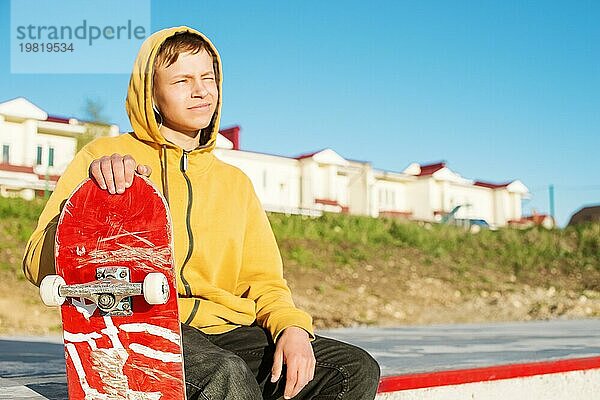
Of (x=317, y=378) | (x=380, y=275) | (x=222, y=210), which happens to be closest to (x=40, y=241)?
(x=222, y=210)

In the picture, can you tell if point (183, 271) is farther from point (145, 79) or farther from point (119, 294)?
point (145, 79)

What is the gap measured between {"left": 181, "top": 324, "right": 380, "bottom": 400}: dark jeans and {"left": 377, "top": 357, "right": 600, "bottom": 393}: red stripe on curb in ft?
2.00

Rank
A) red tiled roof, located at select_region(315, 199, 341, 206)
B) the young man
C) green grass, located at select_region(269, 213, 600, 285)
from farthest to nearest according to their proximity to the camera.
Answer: red tiled roof, located at select_region(315, 199, 341, 206), green grass, located at select_region(269, 213, 600, 285), the young man

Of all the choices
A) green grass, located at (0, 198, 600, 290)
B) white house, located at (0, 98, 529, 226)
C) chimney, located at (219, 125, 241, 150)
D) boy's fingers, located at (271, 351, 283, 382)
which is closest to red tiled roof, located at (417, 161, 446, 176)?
white house, located at (0, 98, 529, 226)

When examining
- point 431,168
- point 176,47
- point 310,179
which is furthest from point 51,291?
point 431,168

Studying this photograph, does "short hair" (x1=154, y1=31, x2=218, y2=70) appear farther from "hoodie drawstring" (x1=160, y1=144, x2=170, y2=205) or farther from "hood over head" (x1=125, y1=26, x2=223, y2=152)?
"hoodie drawstring" (x1=160, y1=144, x2=170, y2=205)

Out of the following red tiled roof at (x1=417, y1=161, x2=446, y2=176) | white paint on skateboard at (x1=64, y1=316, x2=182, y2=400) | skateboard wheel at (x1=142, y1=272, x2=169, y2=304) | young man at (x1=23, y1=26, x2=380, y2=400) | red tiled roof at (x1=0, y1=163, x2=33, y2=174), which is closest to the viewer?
skateboard wheel at (x1=142, y1=272, x2=169, y2=304)

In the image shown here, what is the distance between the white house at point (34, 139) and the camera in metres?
20.0

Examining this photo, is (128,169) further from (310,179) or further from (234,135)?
(310,179)

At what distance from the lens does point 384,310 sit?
988 cm

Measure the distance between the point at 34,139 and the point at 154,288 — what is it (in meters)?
20.5

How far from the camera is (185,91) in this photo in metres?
1.87

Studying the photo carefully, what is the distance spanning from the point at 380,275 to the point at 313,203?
13.3 metres

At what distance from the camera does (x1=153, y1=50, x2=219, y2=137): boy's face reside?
6.11ft
